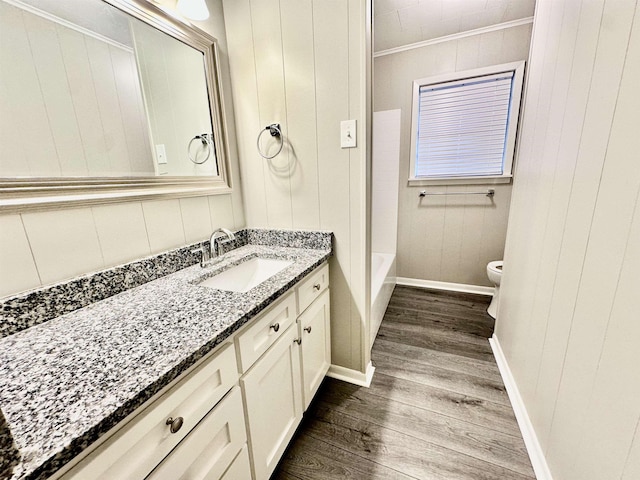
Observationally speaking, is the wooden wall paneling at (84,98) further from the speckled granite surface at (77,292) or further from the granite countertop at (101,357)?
the granite countertop at (101,357)

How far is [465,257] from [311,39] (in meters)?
2.36

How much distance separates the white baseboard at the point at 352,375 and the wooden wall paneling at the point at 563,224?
0.82 m

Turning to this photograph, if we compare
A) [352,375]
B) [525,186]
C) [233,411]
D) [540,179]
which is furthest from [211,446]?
[525,186]

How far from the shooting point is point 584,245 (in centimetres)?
92

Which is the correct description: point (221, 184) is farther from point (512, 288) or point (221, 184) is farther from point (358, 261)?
point (512, 288)

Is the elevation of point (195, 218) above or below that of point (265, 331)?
above

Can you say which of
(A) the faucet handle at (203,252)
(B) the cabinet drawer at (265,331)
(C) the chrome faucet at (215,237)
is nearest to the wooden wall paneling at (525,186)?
(B) the cabinet drawer at (265,331)

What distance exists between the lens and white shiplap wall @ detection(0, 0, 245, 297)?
771mm

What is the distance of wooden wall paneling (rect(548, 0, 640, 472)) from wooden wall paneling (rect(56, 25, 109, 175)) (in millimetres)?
1661

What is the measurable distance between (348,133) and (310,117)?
8.9 inches

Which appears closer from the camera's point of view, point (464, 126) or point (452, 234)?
point (464, 126)

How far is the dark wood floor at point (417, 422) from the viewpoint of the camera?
115 centimetres

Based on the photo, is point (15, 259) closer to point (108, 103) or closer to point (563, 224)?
point (108, 103)

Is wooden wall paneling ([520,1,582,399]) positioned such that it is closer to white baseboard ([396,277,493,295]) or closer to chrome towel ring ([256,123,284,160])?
chrome towel ring ([256,123,284,160])
